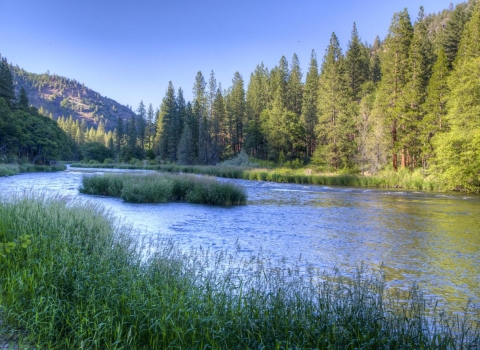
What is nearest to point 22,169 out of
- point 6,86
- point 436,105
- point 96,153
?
point 6,86

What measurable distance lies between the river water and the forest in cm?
1377

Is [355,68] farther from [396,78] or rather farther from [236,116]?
[236,116]

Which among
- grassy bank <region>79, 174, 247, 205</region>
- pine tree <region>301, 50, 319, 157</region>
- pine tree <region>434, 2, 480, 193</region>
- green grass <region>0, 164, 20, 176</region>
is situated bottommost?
grassy bank <region>79, 174, 247, 205</region>

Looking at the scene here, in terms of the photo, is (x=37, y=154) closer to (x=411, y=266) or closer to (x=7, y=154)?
(x=7, y=154)

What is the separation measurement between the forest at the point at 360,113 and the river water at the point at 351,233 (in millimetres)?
13775

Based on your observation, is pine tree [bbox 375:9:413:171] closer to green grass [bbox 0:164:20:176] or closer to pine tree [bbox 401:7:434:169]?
pine tree [bbox 401:7:434:169]

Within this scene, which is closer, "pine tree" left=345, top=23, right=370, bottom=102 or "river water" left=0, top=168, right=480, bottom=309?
"river water" left=0, top=168, right=480, bottom=309

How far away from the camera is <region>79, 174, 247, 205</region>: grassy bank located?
25.1 meters

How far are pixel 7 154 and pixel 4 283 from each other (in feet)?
231

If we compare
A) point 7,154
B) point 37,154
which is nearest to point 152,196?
point 7,154

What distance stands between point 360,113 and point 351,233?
40622mm

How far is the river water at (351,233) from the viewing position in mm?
9879

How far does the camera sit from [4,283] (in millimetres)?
5680

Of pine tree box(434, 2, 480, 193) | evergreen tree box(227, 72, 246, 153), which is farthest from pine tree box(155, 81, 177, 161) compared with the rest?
pine tree box(434, 2, 480, 193)
